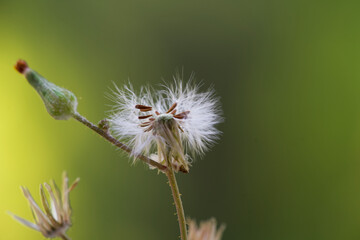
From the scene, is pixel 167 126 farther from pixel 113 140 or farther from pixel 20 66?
pixel 20 66

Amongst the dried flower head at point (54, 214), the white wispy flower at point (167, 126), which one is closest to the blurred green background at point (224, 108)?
the white wispy flower at point (167, 126)

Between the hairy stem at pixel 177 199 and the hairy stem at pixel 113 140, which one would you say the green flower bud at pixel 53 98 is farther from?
the hairy stem at pixel 177 199

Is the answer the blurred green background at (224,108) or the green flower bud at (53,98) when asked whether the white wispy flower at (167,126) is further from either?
the blurred green background at (224,108)

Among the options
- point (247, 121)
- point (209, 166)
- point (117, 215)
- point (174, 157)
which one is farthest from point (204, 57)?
point (174, 157)

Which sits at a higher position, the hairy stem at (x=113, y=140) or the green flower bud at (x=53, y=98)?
the green flower bud at (x=53, y=98)

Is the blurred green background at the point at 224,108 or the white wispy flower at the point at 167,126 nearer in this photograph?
the white wispy flower at the point at 167,126

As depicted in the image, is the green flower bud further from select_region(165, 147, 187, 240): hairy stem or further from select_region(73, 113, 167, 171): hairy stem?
select_region(165, 147, 187, 240): hairy stem
